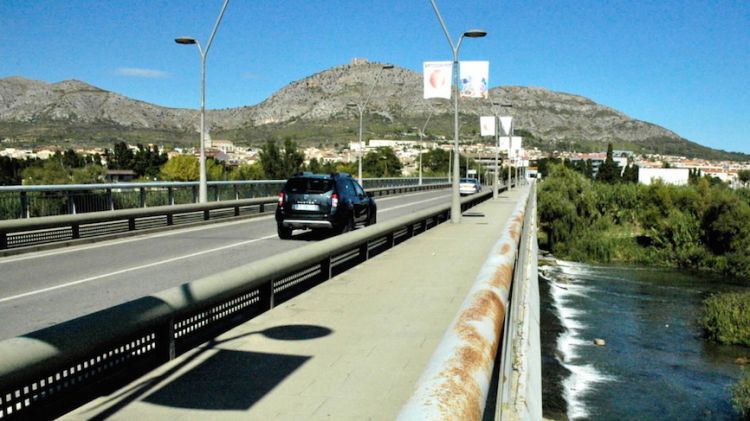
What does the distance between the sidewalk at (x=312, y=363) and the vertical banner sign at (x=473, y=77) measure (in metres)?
17.7

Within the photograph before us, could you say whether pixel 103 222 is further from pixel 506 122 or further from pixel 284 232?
pixel 506 122

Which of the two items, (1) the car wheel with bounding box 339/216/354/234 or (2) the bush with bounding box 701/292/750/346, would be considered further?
(2) the bush with bounding box 701/292/750/346

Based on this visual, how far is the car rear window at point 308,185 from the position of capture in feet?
61.5

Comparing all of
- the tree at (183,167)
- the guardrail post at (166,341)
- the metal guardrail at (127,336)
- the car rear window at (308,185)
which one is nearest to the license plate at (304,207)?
the car rear window at (308,185)

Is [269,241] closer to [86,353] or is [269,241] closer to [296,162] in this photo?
[86,353]

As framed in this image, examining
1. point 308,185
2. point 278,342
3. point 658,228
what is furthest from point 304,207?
point 658,228

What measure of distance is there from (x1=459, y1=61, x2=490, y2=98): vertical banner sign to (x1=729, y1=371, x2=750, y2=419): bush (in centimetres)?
1742

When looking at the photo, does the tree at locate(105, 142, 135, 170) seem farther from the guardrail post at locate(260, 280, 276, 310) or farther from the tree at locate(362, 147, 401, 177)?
the guardrail post at locate(260, 280, 276, 310)

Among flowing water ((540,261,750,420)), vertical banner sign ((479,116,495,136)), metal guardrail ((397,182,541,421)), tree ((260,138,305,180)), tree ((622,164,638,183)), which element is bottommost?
flowing water ((540,261,750,420))

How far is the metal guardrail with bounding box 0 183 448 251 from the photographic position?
1533cm

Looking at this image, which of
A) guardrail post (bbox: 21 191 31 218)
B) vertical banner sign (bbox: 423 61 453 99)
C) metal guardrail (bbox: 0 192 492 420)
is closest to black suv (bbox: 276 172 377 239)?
guardrail post (bbox: 21 191 31 218)

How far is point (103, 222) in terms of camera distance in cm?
1809

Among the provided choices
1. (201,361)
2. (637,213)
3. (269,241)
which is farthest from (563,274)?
(201,361)

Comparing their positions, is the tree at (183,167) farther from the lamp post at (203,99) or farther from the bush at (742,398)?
the bush at (742,398)
